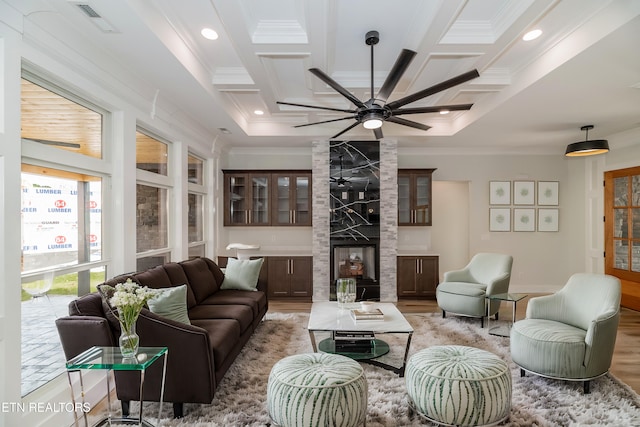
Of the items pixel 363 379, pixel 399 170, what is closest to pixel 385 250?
pixel 399 170

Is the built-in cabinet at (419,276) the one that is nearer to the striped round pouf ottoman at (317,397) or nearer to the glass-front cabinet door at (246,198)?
the glass-front cabinet door at (246,198)

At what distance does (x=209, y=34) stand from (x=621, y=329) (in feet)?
19.1

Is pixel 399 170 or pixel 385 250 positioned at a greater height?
pixel 399 170

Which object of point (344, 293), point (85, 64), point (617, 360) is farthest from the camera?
point (344, 293)

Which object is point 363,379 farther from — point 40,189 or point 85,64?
point 85,64

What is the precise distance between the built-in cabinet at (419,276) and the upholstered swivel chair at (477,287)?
0.84 m

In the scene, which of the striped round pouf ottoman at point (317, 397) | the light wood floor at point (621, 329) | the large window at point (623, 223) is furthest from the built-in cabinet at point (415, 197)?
the striped round pouf ottoman at point (317, 397)

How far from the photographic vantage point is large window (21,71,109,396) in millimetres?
2268

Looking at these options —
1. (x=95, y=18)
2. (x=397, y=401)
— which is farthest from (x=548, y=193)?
(x=95, y=18)

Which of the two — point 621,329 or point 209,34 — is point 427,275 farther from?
point 209,34

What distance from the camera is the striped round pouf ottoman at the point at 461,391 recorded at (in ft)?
6.97

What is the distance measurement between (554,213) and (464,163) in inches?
Result: 74.7

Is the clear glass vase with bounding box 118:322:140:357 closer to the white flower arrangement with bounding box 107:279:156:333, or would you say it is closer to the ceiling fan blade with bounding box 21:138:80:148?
the white flower arrangement with bounding box 107:279:156:333

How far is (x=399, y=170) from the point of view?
6.07 meters
